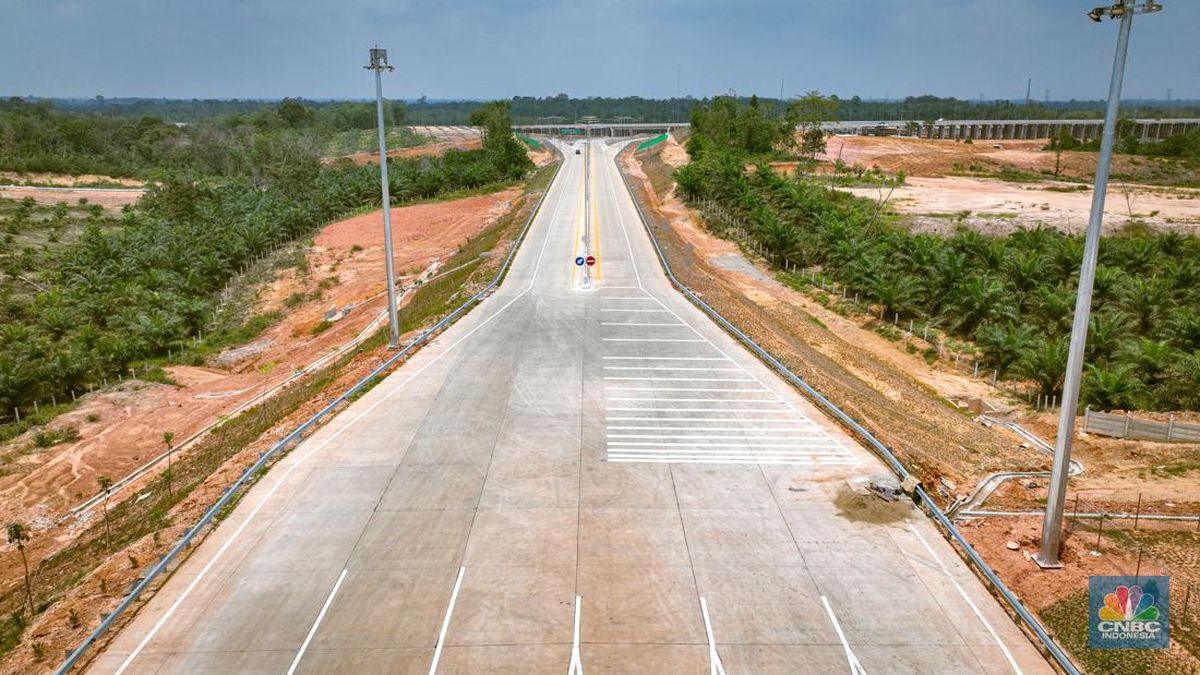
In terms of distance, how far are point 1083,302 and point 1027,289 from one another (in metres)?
28.4

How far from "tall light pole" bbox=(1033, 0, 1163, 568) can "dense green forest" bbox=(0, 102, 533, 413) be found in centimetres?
3910

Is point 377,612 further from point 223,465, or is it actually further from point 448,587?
point 223,465

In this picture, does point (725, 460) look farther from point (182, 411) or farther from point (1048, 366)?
point (182, 411)

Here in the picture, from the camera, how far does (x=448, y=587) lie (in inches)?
640

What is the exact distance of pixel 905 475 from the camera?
2072 cm

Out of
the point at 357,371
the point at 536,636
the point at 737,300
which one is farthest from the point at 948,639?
the point at 737,300

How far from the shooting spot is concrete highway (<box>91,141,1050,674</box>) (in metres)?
14.4

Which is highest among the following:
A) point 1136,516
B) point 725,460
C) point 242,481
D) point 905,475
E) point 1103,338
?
point 1103,338

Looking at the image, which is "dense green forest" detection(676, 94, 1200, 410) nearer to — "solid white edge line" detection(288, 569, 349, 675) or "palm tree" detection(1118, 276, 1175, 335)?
"palm tree" detection(1118, 276, 1175, 335)

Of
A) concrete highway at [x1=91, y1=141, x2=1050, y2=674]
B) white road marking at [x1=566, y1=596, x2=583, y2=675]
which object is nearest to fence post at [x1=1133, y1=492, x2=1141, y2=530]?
concrete highway at [x1=91, y1=141, x2=1050, y2=674]

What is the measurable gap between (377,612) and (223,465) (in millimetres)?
9846

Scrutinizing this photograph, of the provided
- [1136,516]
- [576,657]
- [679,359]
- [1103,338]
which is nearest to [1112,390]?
[1103,338]

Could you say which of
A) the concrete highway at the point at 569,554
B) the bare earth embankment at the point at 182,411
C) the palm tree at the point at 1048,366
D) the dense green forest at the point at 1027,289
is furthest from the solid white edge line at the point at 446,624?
the palm tree at the point at 1048,366

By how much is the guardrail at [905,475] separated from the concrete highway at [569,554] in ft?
1.08
